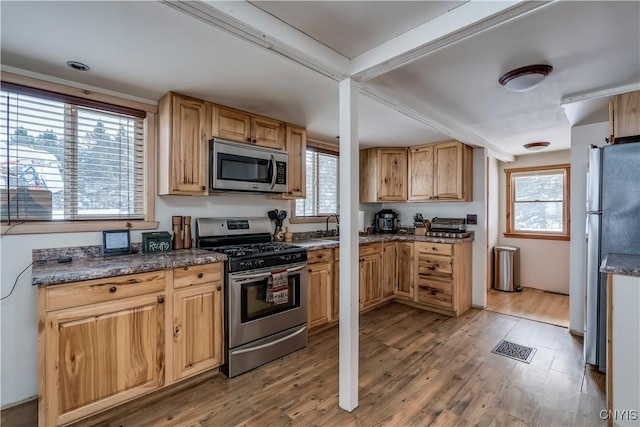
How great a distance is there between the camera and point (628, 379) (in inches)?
65.7

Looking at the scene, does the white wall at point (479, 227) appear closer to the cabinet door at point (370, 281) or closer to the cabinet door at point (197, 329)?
the cabinet door at point (370, 281)

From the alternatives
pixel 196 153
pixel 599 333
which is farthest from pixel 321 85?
pixel 599 333

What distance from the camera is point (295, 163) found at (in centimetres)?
332

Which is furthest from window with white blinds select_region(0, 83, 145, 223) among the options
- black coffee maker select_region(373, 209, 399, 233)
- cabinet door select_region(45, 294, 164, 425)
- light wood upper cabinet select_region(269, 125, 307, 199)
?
black coffee maker select_region(373, 209, 399, 233)

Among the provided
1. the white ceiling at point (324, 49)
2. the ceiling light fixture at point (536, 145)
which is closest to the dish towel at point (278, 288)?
the white ceiling at point (324, 49)

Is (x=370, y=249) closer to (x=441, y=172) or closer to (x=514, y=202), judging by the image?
(x=441, y=172)

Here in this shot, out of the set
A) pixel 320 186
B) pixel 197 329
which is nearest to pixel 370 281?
pixel 320 186

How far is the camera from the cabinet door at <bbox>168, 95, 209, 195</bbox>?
2.46m

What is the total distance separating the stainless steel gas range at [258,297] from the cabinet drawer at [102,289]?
530mm

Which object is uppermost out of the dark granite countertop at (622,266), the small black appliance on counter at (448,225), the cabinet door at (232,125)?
the cabinet door at (232,125)

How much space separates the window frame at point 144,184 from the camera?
2.03 meters

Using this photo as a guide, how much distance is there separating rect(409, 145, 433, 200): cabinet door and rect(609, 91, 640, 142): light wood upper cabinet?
80.8 inches

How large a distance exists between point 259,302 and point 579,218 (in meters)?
3.37

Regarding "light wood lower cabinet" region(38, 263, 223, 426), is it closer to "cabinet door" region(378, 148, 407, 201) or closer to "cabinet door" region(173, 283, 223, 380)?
"cabinet door" region(173, 283, 223, 380)
